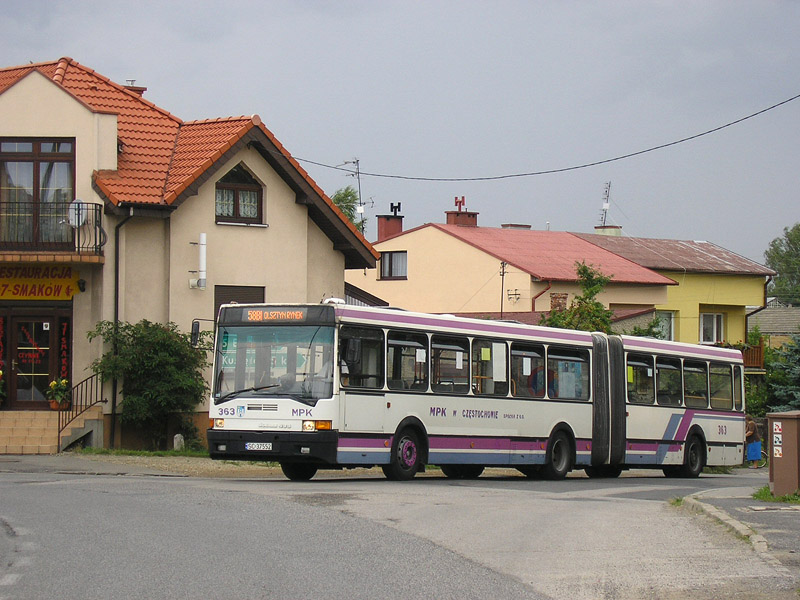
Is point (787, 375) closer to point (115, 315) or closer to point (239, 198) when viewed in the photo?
point (239, 198)

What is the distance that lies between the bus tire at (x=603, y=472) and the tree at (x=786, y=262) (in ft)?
297

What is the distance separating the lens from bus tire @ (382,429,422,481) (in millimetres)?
19688

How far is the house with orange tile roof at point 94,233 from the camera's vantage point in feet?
89.5

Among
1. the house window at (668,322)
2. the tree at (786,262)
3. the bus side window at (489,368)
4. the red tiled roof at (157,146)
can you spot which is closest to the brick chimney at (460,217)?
the house window at (668,322)

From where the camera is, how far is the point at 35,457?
24.8m

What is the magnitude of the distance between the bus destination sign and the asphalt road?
9.10ft

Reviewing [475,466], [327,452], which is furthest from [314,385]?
[475,466]

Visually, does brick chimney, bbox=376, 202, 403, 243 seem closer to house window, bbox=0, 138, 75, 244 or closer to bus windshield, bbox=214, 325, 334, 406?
house window, bbox=0, 138, 75, 244

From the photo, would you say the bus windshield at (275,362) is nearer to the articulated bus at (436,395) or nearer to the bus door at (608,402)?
the articulated bus at (436,395)

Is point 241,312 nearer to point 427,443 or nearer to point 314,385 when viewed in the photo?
point 314,385

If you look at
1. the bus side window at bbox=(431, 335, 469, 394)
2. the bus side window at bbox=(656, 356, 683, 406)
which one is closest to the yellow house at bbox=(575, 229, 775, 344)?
the bus side window at bbox=(656, 356, 683, 406)

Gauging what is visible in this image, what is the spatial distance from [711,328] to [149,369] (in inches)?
1489

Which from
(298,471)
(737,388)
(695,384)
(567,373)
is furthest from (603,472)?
(298,471)

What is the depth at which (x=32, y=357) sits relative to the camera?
27844 mm
